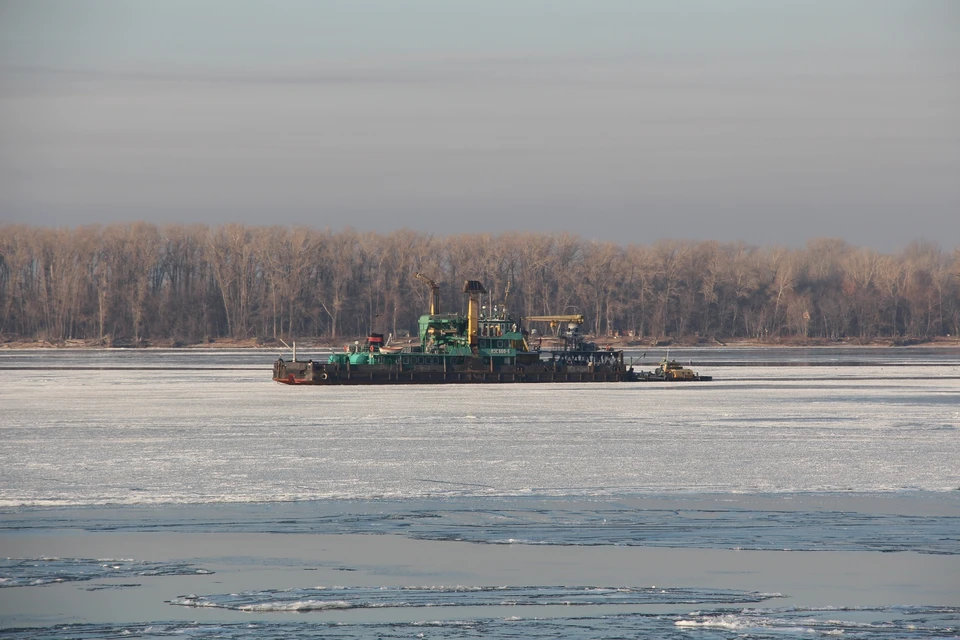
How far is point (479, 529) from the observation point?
14945 mm

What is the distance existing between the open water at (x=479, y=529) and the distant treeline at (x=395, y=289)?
105 m

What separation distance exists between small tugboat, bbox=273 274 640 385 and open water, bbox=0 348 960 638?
3190 centimetres

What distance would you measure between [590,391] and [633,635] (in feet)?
137

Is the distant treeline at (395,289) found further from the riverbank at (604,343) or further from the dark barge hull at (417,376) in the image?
the dark barge hull at (417,376)

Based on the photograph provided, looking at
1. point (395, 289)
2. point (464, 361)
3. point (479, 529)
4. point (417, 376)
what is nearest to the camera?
point (479, 529)

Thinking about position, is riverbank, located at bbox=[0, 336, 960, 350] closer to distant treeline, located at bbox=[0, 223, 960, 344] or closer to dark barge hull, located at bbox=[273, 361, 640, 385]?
distant treeline, located at bbox=[0, 223, 960, 344]

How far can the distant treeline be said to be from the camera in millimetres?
132625

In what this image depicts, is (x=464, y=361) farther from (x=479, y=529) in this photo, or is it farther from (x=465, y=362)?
(x=479, y=529)

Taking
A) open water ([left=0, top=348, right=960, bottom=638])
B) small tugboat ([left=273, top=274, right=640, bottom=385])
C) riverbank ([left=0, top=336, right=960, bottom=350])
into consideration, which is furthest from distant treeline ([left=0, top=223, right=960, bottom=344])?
open water ([left=0, top=348, right=960, bottom=638])

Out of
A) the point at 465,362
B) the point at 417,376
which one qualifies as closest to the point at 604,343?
the point at 465,362

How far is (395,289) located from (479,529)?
4732 inches

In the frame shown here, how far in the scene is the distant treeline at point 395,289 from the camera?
13262 centimetres

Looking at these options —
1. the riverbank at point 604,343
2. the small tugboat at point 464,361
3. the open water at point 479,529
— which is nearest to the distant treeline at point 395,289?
the riverbank at point 604,343

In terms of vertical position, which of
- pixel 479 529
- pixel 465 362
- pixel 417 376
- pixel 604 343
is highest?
pixel 604 343
